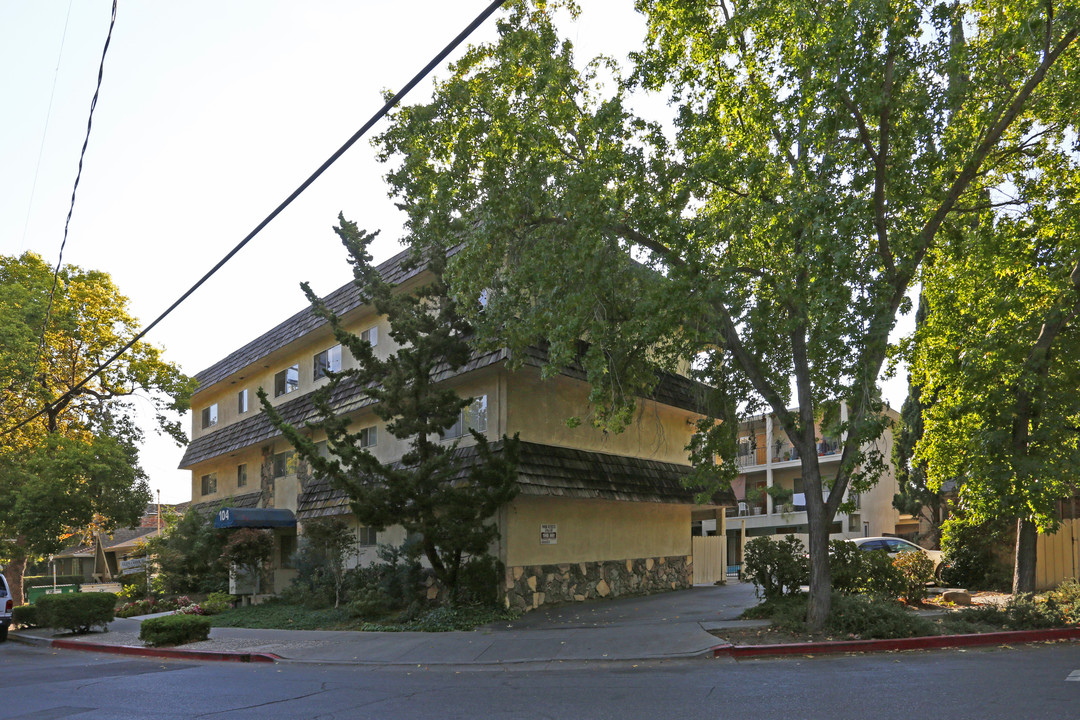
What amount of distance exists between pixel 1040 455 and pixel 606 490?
30.3ft

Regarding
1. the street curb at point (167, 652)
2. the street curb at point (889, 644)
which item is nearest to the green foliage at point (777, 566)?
the street curb at point (889, 644)

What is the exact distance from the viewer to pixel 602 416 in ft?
52.3

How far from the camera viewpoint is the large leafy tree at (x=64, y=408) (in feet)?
88.9

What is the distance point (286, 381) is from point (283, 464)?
9.29 ft

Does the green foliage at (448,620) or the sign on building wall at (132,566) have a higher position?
the green foliage at (448,620)

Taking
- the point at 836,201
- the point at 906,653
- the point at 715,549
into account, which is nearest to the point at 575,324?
the point at 836,201

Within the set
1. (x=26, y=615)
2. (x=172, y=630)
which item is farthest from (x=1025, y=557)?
(x=26, y=615)

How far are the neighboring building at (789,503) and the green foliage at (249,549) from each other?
78.5 feet

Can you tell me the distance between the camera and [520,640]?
48.0ft

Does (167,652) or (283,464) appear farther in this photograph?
(283,464)

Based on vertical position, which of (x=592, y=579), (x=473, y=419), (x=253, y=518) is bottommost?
(x=592, y=579)

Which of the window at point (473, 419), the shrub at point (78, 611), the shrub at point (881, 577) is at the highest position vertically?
the window at point (473, 419)

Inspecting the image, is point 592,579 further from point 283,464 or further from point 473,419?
point 283,464

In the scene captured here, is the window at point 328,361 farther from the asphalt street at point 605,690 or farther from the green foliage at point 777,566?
the green foliage at point 777,566
